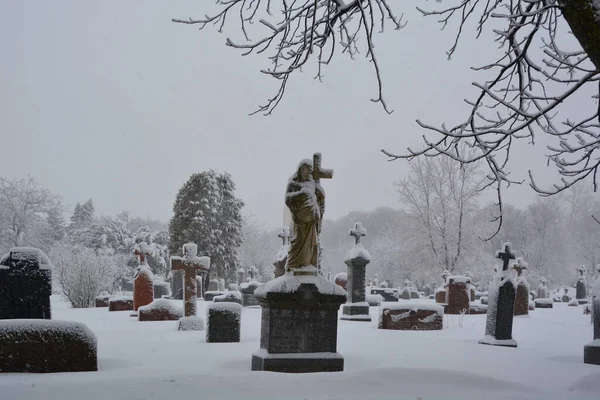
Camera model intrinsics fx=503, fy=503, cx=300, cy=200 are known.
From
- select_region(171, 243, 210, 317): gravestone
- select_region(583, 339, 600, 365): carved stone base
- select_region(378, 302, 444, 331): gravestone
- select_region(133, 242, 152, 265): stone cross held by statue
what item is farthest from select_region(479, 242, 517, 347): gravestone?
select_region(133, 242, 152, 265): stone cross held by statue

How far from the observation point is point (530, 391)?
549 centimetres

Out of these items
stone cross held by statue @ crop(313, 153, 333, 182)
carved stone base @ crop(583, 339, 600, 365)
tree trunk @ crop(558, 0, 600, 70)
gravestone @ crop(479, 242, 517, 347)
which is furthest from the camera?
gravestone @ crop(479, 242, 517, 347)

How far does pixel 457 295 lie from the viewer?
1962 cm

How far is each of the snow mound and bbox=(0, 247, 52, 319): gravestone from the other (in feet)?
10.5

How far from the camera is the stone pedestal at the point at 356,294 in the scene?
15815mm

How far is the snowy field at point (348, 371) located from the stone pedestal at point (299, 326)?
0.42 m

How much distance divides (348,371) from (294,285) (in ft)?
4.43

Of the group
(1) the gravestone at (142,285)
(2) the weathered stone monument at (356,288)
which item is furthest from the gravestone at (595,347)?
(1) the gravestone at (142,285)

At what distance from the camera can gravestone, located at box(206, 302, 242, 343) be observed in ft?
32.7

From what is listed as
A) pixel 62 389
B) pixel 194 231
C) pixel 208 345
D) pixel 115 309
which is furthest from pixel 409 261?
pixel 62 389

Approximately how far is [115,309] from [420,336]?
11741 mm

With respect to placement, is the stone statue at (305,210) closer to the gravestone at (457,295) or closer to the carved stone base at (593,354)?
the carved stone base at (593,354)

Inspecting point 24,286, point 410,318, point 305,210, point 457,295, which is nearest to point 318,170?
point 305,210

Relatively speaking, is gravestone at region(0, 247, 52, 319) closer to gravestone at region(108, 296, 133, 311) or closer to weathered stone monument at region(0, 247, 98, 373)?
weathered stone monument at region(0, 247, 98, 373)
